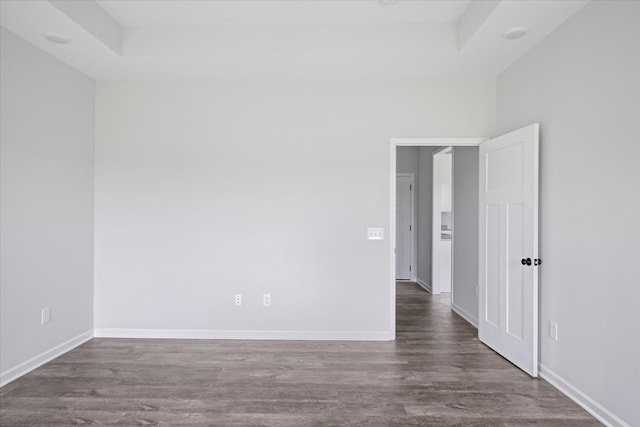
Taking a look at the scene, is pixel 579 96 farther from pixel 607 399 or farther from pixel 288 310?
pixel 288 310

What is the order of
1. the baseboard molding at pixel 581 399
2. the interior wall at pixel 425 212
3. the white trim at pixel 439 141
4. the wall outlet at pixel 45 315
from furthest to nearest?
the interior wall at pixel 425 212 < the white trim at pixel 439 141 < the wall outlet at pixel 45 315 < the baseboard molding at pixel 581 399

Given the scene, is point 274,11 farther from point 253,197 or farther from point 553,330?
point 553,330

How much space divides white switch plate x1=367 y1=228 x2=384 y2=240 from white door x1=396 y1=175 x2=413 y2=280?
10.4 feet

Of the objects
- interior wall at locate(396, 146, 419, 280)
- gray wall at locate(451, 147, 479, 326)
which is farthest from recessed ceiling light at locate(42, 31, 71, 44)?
interior wall at locate(396, 146, 419, 280)

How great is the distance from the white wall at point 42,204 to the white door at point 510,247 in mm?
3954

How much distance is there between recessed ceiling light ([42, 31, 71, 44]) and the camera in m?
2.67

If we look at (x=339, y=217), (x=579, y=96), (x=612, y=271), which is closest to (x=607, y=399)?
(x=612, y=271)

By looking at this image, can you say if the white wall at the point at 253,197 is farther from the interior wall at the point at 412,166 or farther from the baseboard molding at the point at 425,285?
the interior wall at the point at 412,166

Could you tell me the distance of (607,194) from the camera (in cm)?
217

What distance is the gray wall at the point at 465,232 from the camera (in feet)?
13.2

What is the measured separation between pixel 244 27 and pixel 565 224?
9.88 ft

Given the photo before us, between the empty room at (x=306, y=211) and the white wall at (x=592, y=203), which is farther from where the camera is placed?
the empty room at (x=306, y=211)

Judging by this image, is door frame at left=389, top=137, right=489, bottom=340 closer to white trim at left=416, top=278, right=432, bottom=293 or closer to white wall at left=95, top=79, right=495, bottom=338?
white wall at left=95, top=79, right=495, bottom=338

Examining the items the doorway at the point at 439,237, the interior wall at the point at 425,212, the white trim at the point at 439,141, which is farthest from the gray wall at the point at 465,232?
the interior wall at the point at 425,212
